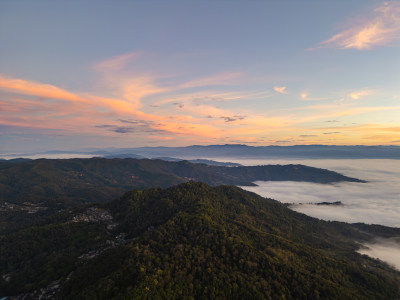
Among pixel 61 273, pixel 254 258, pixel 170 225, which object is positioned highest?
pixel 170 225

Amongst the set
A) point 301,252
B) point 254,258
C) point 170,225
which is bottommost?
point 301,252

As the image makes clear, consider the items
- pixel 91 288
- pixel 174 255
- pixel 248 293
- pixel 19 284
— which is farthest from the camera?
pixel 19 284

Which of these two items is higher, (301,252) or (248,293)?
(248,293)

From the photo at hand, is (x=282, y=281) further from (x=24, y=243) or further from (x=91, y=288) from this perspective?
(x=24, y=243)

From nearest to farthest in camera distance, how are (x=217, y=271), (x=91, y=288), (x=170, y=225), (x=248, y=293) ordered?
(x=91, y=288) < (x=248, y=293) < (x=217, y=271) < (x=170, y=225)

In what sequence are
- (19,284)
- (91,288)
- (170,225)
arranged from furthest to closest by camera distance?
(170,225)
(19,284)
(91,288)

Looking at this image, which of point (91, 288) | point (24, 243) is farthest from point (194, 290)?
point (24, 243)

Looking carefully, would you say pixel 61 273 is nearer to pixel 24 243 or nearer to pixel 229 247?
pixel 24 243

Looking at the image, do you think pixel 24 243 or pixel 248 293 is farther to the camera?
pixel 24 243

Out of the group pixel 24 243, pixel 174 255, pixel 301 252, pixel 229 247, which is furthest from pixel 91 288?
pixel 301 252
